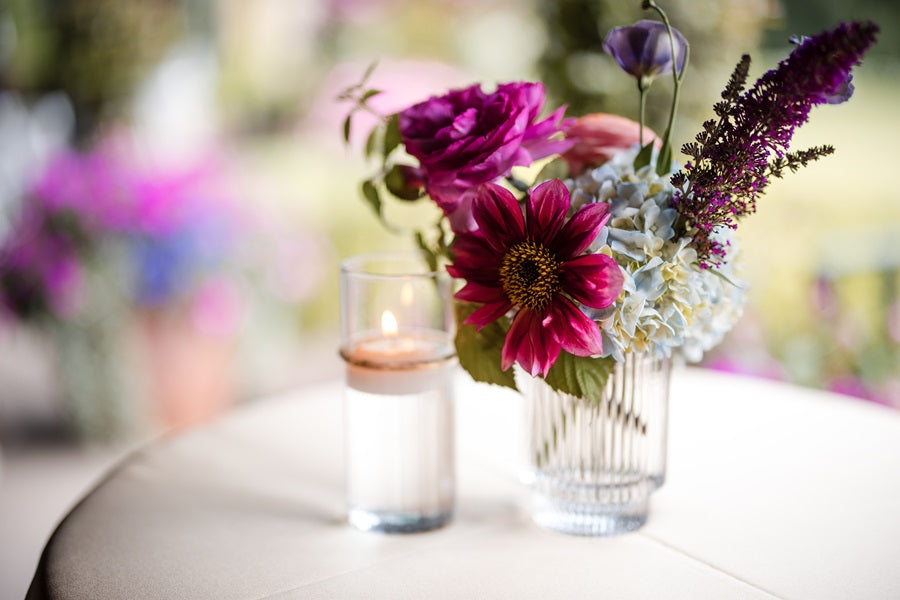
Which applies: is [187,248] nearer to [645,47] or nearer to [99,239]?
[99,239]

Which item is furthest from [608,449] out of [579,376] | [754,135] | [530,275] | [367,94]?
[367,94]

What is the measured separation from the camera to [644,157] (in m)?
0.86

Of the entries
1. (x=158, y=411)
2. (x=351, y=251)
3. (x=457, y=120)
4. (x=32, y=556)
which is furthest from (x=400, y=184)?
(x=351, y=251)

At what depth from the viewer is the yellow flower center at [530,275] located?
778 millimetres

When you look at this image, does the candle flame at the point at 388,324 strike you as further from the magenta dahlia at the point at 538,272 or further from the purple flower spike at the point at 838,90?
the purple flower spike at the point at 838,90

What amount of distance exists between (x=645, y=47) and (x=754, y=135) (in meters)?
0.15

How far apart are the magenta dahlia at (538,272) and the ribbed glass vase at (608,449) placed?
0.13 meters

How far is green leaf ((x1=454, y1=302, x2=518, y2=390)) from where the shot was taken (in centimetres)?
85

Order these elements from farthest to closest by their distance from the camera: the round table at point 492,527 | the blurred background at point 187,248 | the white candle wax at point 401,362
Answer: the blurred background at point 187,248 < the white candle wax at point 401,362 < the round table at point 492,527

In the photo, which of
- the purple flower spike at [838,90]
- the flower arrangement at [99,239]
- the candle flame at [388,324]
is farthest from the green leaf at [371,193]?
the flower arrangement at [99,239]

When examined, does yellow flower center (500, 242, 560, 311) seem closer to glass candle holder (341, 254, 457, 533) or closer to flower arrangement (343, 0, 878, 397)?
flower arrangement (343, 0, 878, 397)

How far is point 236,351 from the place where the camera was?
2.88 m

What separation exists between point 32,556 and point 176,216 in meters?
1.00

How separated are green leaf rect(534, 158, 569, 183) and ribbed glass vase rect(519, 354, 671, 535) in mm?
203
